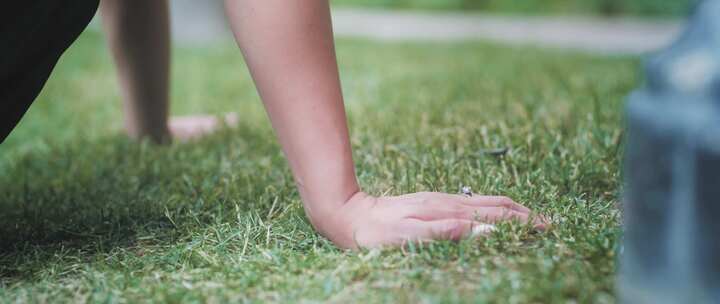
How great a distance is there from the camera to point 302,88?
116 centimetres

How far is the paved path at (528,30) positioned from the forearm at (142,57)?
320 cm

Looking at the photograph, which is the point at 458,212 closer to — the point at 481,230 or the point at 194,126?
the point at 481,230

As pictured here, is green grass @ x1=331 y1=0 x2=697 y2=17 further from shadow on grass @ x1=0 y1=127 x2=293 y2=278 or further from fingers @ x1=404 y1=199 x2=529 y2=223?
fingers @ x1=404 y1=199 x2=529 y2=223

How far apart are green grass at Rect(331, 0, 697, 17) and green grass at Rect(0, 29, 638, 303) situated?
3128mm

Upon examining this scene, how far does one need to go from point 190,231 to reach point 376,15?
596 centimetres

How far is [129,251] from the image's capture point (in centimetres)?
128

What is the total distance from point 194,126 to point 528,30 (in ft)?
12.8

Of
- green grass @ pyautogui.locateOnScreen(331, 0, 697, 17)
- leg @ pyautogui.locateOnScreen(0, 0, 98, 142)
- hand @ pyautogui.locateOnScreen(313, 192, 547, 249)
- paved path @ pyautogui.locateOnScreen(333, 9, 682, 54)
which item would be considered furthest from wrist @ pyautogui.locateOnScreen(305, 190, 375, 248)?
green grass @ pyautogui.locateOnScreen(331, 0, 697, 17)

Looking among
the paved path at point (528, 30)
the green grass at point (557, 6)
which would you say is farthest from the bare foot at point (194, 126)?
the green grass at point (557, 6)

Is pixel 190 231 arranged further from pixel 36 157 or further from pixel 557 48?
pixel 557 48

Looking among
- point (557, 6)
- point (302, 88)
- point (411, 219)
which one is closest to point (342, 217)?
point (411, 219)

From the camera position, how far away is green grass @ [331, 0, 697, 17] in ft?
18.6

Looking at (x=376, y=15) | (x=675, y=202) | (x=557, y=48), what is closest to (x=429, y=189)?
(x=675, y=202)

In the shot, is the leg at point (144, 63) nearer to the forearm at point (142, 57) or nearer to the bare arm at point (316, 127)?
the forearm at point (142, 57)
